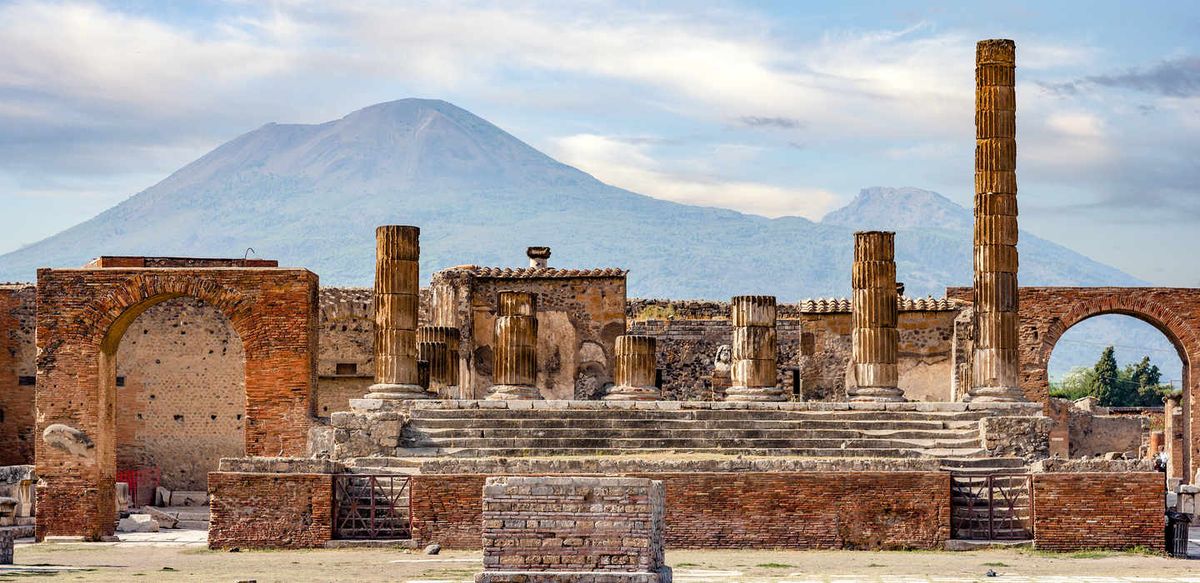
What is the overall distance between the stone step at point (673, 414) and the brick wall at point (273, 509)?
3368mm

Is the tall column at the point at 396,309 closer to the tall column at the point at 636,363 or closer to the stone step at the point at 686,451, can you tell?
the stone step at the point at 686,451

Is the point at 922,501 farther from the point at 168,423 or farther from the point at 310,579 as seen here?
the point at 168,423

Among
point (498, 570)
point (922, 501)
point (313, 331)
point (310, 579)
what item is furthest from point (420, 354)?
point (498, 570)

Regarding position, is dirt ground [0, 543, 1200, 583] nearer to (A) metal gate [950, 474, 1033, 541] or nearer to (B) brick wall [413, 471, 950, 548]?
(B) brick wall [413, 471, 950, 548]

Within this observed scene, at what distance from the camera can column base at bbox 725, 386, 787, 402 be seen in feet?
101

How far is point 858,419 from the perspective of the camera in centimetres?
2764

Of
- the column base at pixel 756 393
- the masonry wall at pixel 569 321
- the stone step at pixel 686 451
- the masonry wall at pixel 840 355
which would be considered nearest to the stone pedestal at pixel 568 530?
the stone step at pixel 686 451

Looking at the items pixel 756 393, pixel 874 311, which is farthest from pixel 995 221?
pixel 756 393

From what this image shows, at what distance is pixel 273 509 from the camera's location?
24.4 meters

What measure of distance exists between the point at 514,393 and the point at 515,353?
902 mm

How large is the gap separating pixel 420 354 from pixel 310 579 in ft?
42.8

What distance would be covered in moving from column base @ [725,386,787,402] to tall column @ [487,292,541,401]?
3.10m

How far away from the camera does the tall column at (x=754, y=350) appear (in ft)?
102

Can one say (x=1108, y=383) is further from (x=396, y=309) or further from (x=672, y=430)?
(x=672, y=430)
